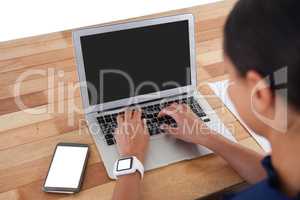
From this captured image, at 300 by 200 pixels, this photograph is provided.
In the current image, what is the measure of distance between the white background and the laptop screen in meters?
1.10

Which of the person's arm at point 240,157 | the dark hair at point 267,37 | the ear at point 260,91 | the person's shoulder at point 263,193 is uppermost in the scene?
the dark hair at point 267,37

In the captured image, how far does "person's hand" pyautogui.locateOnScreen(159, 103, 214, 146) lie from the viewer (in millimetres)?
978

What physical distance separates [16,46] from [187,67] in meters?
0.67

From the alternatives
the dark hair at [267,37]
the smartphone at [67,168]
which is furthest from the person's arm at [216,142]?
the dark hair at [267,37]

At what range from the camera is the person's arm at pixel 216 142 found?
0.92 m

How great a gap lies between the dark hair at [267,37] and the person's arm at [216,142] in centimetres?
35

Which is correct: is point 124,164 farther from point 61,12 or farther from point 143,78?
point 61,12

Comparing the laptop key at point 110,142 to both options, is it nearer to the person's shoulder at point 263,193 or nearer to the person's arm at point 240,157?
the person's arm at point 240,157

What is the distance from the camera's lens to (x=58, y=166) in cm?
93

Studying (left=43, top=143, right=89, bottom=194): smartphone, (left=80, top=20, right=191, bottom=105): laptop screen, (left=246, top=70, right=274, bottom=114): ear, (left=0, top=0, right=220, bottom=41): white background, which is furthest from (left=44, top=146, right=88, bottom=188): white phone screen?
(left=0, top=0, right=220, bottom=41): white background

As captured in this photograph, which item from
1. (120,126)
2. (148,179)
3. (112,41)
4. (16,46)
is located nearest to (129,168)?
(148,179)

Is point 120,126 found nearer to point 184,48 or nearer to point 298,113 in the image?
point 184,48

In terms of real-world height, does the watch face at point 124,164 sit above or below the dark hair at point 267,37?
below

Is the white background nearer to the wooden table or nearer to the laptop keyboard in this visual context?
the wooden table
